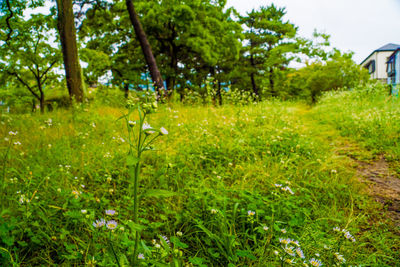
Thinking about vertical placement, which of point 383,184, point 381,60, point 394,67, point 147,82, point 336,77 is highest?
point 381,60

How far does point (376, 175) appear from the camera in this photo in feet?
8.27

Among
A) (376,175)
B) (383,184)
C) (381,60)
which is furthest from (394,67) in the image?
(383,184)

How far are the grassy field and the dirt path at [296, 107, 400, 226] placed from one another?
7 cm

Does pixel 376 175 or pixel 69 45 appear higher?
pixel 69 45

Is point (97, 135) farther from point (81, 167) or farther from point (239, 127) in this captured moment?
point (239, 127)

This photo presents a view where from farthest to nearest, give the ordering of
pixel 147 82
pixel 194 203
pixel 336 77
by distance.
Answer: pixel 336 77
pixel 147 82
pixel 194 203

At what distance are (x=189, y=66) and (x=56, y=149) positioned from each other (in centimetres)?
1704

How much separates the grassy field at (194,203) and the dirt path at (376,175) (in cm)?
7

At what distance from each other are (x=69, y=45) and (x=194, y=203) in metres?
6.03

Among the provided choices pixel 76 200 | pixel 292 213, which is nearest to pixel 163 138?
pixel 76 200

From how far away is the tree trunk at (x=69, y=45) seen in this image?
5621mm

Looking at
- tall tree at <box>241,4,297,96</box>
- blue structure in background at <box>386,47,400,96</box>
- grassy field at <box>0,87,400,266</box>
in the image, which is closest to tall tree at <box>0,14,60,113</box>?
grassy field at <box>0,87,400,266</box>

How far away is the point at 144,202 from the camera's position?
1817 millimetres

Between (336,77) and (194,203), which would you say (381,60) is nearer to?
(336,77)
